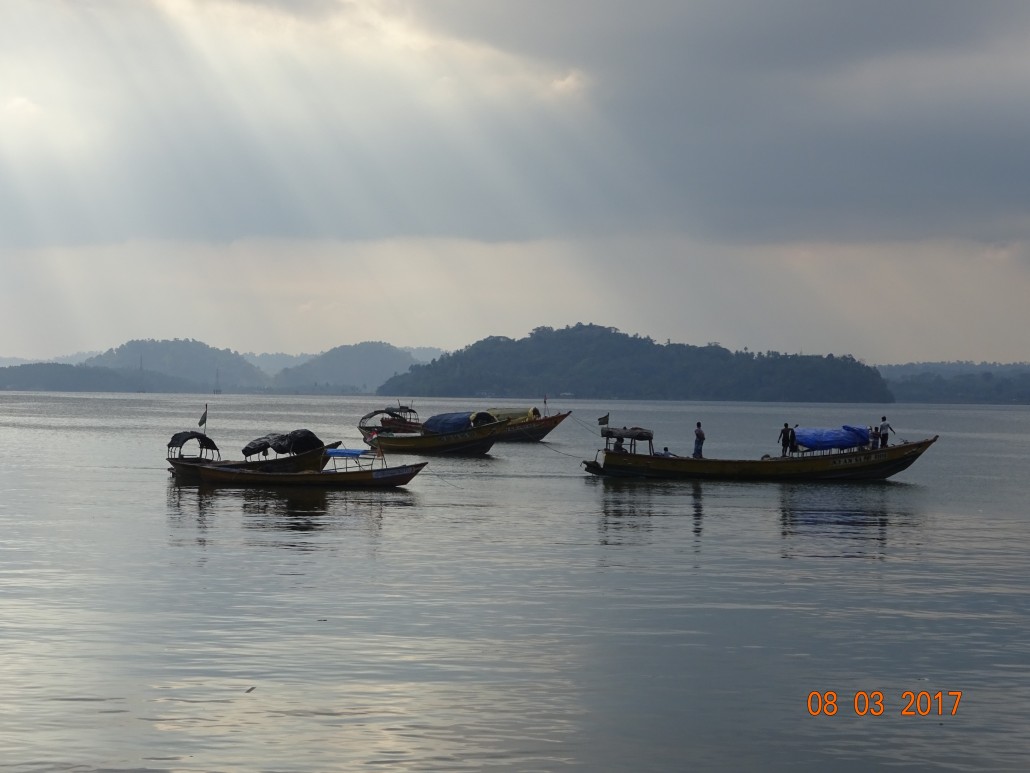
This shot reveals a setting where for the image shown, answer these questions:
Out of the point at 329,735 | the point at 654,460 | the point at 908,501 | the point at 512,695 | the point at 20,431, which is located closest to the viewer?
the point at 329,735

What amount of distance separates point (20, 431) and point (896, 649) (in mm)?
145725

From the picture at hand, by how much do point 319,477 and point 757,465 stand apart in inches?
1069

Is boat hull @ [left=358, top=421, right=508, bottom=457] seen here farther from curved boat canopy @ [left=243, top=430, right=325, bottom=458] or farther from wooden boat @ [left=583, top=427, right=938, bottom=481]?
curved boat canopy @ [left=243, top=430, right=325, bottom=458]

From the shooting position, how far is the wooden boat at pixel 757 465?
2891 inches

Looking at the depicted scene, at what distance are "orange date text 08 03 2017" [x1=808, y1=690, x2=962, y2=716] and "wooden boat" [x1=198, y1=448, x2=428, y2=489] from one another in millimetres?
43057

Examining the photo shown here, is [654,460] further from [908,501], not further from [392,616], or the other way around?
[392,616]

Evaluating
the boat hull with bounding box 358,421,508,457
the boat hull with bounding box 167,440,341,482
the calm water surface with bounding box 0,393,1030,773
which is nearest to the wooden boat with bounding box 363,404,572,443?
the boat hull with bounding box 358,421,508,457

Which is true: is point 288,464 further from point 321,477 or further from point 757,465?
point 757,465

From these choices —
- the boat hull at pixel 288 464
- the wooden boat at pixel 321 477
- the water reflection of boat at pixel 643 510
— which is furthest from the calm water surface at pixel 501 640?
the boat hull at pixel 288 464

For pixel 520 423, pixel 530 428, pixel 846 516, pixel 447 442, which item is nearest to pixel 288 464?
pixel 846 516

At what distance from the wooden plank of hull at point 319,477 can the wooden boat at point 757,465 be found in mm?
13268

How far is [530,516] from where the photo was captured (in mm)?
54719

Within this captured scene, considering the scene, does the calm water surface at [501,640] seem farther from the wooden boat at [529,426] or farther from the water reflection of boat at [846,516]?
the wooden boat at [529,426]

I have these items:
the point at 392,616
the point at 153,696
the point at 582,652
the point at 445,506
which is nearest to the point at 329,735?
the point at 153,696
